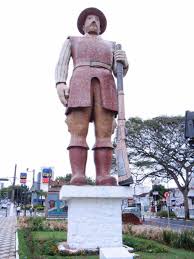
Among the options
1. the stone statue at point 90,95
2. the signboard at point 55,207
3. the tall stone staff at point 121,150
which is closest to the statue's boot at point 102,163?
the stone statue at point 90,95

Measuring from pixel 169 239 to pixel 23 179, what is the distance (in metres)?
19.9

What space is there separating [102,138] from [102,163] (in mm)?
569

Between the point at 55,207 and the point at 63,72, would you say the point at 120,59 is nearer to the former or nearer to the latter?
the point at 63,72

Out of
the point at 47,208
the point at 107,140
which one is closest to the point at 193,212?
the point at 47,208

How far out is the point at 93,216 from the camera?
687 centimetres

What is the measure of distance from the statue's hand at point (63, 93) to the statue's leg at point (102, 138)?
2.10 feet

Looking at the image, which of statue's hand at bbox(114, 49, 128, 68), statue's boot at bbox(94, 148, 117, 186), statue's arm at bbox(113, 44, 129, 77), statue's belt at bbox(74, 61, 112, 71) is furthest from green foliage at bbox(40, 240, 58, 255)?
statue's hand at bbox(114, 49, 128, 68)

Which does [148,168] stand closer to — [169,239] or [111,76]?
[169,239]

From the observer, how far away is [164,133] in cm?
2628

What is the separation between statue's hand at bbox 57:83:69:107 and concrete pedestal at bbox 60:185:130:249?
6.40 feet

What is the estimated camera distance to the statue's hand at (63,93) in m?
7.52

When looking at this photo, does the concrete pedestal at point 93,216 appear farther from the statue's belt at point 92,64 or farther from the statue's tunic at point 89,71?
the statue's belt at point 92,64

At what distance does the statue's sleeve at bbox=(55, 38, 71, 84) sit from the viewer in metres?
7.66

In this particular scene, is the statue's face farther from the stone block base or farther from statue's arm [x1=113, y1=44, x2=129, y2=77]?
the stone block base
